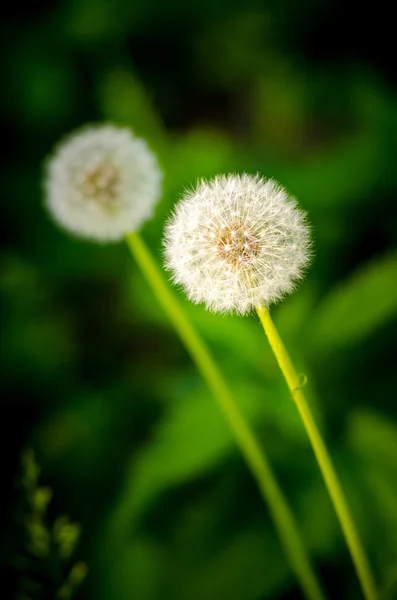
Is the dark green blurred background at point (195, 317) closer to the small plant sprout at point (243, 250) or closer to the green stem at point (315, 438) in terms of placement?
the green stem at point (315, 438)

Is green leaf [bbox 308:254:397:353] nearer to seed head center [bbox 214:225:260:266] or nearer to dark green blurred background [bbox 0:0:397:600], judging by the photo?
dark green blurred background [bbox 0:0:397:600]

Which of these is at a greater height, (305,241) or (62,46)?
(62,46)

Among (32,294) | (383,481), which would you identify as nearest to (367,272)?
(383,481)

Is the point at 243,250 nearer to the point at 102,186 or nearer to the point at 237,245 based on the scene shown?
the point at 237,245

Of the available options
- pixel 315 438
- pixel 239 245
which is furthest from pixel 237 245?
Result: pixel 315 438

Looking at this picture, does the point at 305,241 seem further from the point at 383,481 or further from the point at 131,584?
the point at 131,584

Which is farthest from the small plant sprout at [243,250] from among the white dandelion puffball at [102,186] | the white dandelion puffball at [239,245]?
the white dandelion puffball at [102,186]

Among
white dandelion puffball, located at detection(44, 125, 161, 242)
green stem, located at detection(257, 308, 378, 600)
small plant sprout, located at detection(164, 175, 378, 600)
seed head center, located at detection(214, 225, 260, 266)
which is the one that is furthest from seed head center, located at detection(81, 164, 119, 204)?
green stem, located at detection(257, 308, 378, 600)
